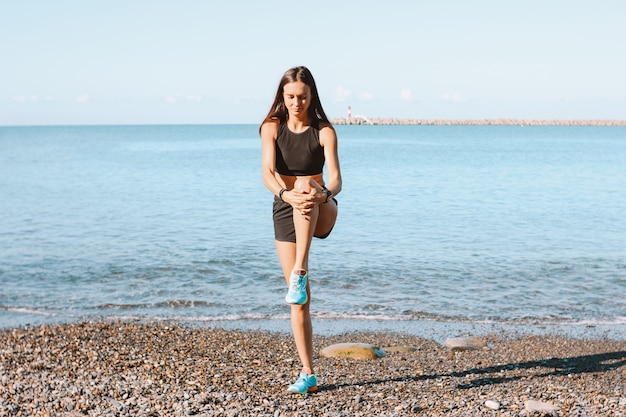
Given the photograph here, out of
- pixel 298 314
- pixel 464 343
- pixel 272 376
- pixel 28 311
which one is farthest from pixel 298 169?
pixel 28 311

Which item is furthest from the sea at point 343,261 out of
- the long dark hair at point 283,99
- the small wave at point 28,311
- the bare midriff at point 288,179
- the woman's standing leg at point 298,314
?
the long dark hair at point 283,99

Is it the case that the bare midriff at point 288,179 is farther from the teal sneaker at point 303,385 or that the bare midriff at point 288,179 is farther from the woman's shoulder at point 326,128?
the teal sneaker at point 303,385

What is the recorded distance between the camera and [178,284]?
13430 millimetres

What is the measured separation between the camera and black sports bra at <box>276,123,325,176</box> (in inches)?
228

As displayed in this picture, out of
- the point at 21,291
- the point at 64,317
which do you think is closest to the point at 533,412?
the point at 64,317

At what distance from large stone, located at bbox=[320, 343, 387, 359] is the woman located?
2489 mm

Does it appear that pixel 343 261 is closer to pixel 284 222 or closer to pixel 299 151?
pixel 284 222

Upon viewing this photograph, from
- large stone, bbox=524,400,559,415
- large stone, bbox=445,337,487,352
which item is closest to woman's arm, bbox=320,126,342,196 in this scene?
large stone, bbox=524,400,559,415

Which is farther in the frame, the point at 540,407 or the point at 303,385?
the point at 303,385

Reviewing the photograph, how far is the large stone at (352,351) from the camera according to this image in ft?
27.5

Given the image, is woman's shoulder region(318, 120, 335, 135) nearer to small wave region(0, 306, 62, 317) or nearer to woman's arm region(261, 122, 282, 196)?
woman's arm region(261, 122, 282, 196)

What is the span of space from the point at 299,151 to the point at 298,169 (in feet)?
0.51

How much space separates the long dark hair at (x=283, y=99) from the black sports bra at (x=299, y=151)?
0.10 metres

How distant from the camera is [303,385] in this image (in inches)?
250
